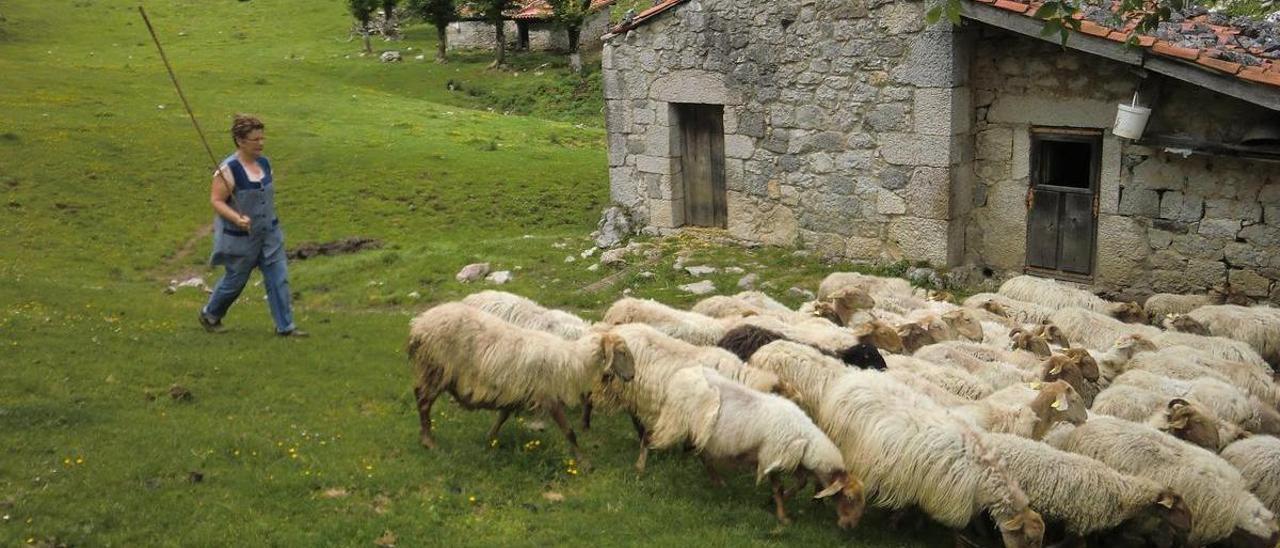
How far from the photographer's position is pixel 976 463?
756cm

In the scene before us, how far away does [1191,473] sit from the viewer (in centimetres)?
769

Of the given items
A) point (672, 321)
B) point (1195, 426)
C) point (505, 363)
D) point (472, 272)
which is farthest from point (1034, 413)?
point (472, 272)

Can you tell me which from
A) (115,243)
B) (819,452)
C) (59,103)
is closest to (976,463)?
(819,452)

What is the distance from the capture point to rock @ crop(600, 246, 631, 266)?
56.2 ft

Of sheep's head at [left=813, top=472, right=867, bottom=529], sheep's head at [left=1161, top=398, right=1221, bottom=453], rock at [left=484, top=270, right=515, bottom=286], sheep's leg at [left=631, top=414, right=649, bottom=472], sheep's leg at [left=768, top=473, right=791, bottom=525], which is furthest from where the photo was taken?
rock at [left=484, top=270, right=515, bottom=286]

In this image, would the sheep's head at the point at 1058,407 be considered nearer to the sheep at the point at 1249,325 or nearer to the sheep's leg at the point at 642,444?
the sheep's leg at the point at 642,444

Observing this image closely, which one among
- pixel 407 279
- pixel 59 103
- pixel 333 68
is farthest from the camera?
pixel 333 68

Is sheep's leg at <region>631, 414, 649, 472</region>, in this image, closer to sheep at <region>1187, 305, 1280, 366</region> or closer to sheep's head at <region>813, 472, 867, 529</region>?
sheep's head at <region>813, 472, 867, 529</region>

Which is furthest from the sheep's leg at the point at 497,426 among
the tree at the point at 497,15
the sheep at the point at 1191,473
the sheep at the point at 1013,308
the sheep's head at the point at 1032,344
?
the tree at the point at 497,15

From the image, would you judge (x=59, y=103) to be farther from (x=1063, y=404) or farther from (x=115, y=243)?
(x=1063, y=404)

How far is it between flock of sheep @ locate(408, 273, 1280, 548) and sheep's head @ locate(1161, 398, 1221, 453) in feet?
0.04

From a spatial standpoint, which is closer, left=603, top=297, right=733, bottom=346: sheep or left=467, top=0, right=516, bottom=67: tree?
left=603, top=297, right=733, bottom=346: sheep

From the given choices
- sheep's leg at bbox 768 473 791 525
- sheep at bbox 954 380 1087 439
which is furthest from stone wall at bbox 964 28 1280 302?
sheep's leg at bbox 768 473 791 525

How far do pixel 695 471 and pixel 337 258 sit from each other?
38.5 ft
